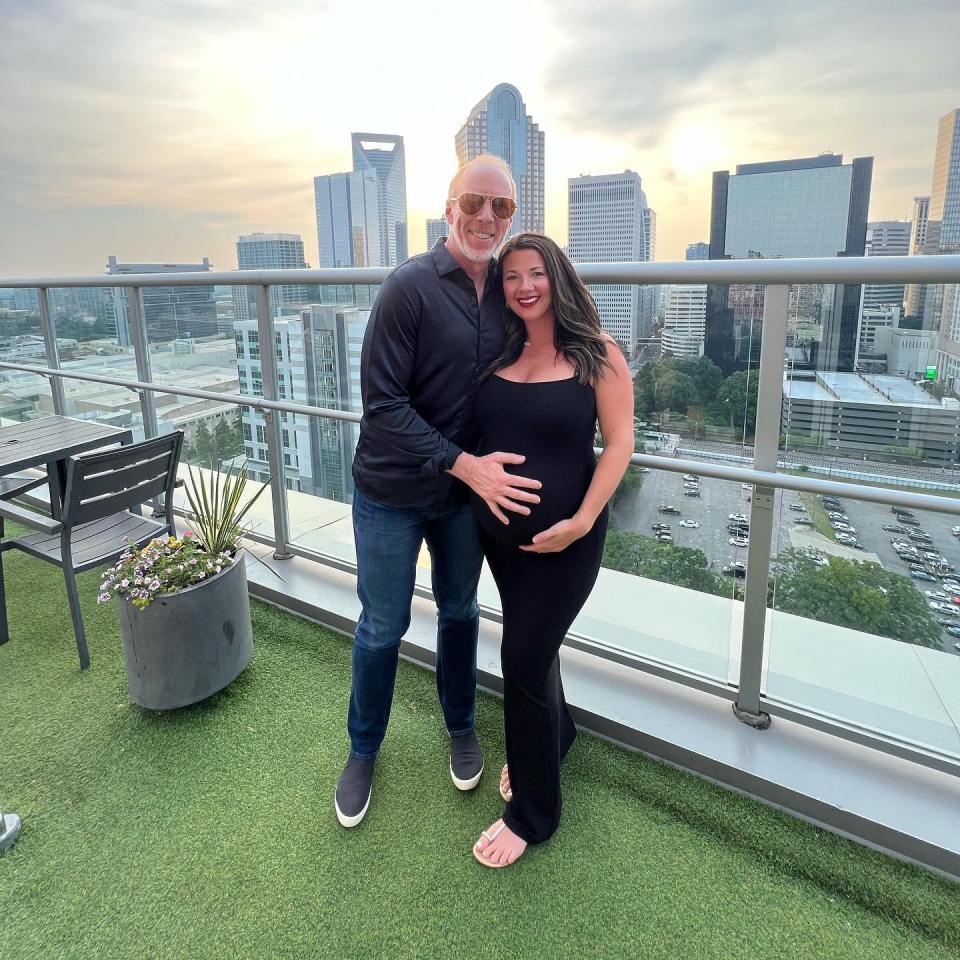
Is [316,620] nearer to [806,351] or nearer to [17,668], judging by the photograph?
[17,668]

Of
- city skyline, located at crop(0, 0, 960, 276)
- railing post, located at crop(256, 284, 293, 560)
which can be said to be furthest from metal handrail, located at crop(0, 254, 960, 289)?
railing post, located at crop(256, 284, 293, 560)

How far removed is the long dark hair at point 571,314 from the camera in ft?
5.24

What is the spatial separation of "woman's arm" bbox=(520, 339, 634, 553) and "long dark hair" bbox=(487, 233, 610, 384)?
0.03 meters

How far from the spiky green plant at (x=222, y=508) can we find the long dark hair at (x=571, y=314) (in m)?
1.59

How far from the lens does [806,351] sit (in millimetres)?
1858

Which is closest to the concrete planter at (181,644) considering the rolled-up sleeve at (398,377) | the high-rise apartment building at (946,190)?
the rolled-up sleeve at (398,377)

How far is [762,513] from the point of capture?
2020 millimetres

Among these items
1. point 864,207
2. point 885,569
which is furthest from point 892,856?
point 864,207

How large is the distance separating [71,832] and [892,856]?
2.18 meters

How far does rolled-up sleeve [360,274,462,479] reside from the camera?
1.67 meters

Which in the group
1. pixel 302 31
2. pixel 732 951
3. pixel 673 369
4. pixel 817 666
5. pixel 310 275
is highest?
pixel 302 31

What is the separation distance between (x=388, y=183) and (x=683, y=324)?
625 inches

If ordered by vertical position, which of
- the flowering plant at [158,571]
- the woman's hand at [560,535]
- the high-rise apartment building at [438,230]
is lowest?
the flowering plant at [158,571]

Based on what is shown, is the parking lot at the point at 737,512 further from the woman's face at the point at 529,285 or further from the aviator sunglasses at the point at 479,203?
the aviator sunglasses at the point at 479,203
